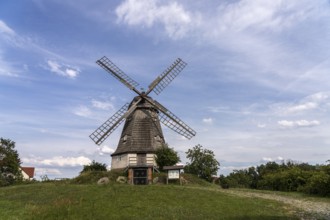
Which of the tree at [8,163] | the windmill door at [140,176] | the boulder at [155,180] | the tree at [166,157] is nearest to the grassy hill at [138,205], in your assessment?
the boulder at [155,180]

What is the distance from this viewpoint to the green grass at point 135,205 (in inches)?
705

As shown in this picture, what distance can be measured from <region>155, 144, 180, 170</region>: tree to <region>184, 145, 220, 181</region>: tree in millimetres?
3826

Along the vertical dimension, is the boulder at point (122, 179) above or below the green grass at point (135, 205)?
above

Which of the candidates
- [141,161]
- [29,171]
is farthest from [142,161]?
[29,171]

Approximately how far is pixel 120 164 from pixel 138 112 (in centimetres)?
618

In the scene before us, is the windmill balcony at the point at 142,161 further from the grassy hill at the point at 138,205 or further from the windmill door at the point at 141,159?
Result: the grassy hill at the point at 138,205

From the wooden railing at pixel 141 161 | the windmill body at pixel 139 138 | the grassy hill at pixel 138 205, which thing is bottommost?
the grassy hill at pixel 138 205

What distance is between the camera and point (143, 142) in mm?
37719

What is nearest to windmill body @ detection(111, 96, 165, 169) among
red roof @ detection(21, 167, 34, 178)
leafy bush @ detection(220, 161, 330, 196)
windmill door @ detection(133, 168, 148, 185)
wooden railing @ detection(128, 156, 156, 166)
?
wooden railing @ detection(128, 156, 156, 166)

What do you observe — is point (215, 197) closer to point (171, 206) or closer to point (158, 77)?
point (171, 206)

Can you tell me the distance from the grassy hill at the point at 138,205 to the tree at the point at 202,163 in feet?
49.5

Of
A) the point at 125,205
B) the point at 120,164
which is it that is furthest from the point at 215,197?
the point at 120,164

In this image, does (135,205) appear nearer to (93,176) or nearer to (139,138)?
(93,176)

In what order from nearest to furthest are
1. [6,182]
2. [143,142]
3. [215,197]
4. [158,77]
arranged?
[215,197] < [143,142] < [158,77] < [6,182]
